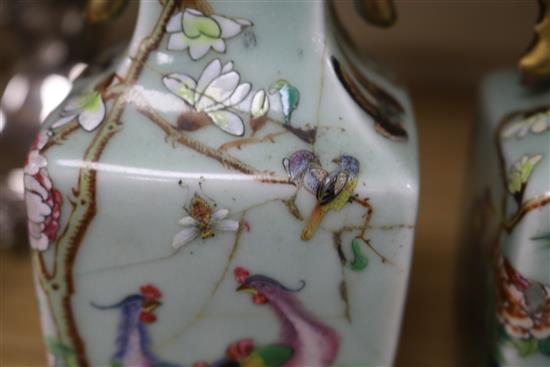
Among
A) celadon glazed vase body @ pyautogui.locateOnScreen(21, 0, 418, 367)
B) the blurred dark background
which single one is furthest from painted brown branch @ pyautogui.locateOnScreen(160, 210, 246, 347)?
the blurred dark background

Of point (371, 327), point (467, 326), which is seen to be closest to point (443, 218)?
point (467, 326)

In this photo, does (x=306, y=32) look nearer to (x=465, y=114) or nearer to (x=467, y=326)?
(x=467, y=326)

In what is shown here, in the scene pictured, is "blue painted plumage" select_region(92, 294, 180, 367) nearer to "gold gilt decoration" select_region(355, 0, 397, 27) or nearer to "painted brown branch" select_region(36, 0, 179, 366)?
"painted brown branch" select_region(36, 0, 179, 366)

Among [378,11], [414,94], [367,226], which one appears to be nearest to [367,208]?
[367,226]

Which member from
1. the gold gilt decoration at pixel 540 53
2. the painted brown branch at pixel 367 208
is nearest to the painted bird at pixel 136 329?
the painted brown branch at pixel 367 208

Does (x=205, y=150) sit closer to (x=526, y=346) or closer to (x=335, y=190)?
(x=335, y=190)
